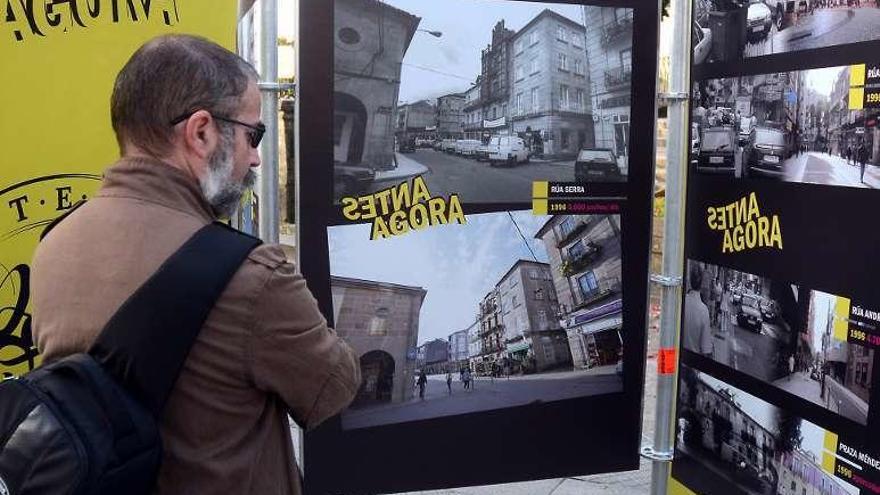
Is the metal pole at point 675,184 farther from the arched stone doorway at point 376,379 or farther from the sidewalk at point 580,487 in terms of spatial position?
the sidewalk at point 580,487

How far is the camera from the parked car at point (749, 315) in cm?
296

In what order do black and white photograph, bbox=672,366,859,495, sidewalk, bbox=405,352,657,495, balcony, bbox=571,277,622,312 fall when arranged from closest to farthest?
black and white photograph, bbox=672,366,859,495 → balcony, bbox=571,277,622,312 → sidewalk, bbox=405,352,657,495

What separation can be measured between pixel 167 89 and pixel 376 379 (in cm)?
177

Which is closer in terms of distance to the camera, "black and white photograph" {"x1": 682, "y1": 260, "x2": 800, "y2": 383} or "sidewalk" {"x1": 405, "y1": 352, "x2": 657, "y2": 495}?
"black and white photograph" {"x1": 682, "y1": 260, "x2": 800, "y2": 383}

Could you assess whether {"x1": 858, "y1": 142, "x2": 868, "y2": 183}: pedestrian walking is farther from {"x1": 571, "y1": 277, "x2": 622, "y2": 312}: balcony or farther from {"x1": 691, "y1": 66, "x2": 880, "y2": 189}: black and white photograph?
{"x1": 571, "y1": 277, "x2": 622, "y2": 312}: balcony

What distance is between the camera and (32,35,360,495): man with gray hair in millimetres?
1541

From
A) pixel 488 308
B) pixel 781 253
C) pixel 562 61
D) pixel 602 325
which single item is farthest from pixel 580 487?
pixel 562 61

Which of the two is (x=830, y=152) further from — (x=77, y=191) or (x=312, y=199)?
(x=77, y=191)

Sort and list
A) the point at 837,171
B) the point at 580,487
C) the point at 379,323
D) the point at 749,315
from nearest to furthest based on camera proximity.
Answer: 1. the point at 837,171
2. the point at 749,315
3. the point at 379,323
4. the point at 580,487

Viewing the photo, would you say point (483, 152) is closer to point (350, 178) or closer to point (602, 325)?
point (350, 178)

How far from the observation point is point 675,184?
3.25 m

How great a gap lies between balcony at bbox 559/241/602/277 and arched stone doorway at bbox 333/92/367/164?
0.90 m

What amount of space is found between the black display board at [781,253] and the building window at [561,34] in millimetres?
476

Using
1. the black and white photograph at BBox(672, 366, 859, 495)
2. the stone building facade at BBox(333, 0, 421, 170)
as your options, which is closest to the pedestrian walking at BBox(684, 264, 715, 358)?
the black and white photograph at BBox(672, 366, 859, 495)
